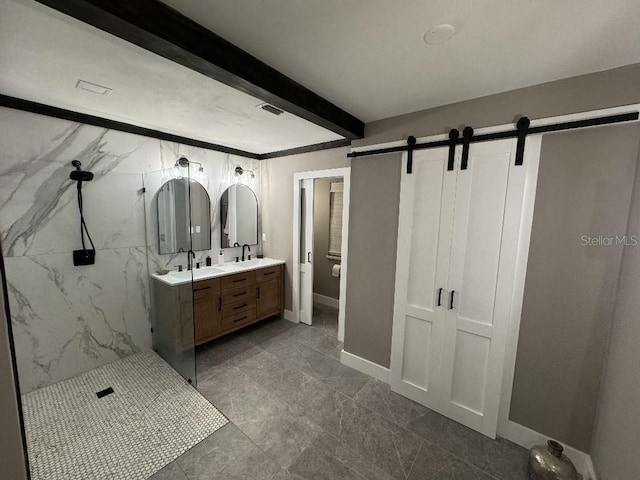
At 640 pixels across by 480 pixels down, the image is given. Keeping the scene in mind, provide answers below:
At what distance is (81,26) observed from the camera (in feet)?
4.16

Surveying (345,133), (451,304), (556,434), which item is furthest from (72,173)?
(556,434)

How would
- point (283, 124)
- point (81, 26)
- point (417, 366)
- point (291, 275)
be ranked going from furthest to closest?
point (291, 275) < point (283, 124) < point (417, 366) < point (81, 26)

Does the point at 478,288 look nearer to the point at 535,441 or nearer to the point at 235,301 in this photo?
the point at 535,441

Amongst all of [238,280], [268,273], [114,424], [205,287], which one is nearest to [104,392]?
[114,424]

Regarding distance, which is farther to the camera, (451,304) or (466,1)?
(451,304)

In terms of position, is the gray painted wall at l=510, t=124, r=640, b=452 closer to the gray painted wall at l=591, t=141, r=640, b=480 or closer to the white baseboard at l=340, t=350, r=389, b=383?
the gray painted wall at l=591, t=141, r=640, b=480

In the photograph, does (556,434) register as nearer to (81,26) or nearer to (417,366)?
(417,366)

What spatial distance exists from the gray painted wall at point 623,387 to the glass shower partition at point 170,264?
302 centimetres

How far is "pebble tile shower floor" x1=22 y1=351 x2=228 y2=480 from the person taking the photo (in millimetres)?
1667

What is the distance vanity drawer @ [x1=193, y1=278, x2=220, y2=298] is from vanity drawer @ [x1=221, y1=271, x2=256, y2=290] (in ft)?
0.29

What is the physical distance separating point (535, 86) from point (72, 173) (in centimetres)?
377

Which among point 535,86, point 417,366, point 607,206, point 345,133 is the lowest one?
point 417,366

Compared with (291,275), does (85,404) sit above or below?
below

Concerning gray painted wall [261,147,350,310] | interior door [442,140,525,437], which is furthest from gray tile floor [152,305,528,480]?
gray painted wall [261,147,350,310]
